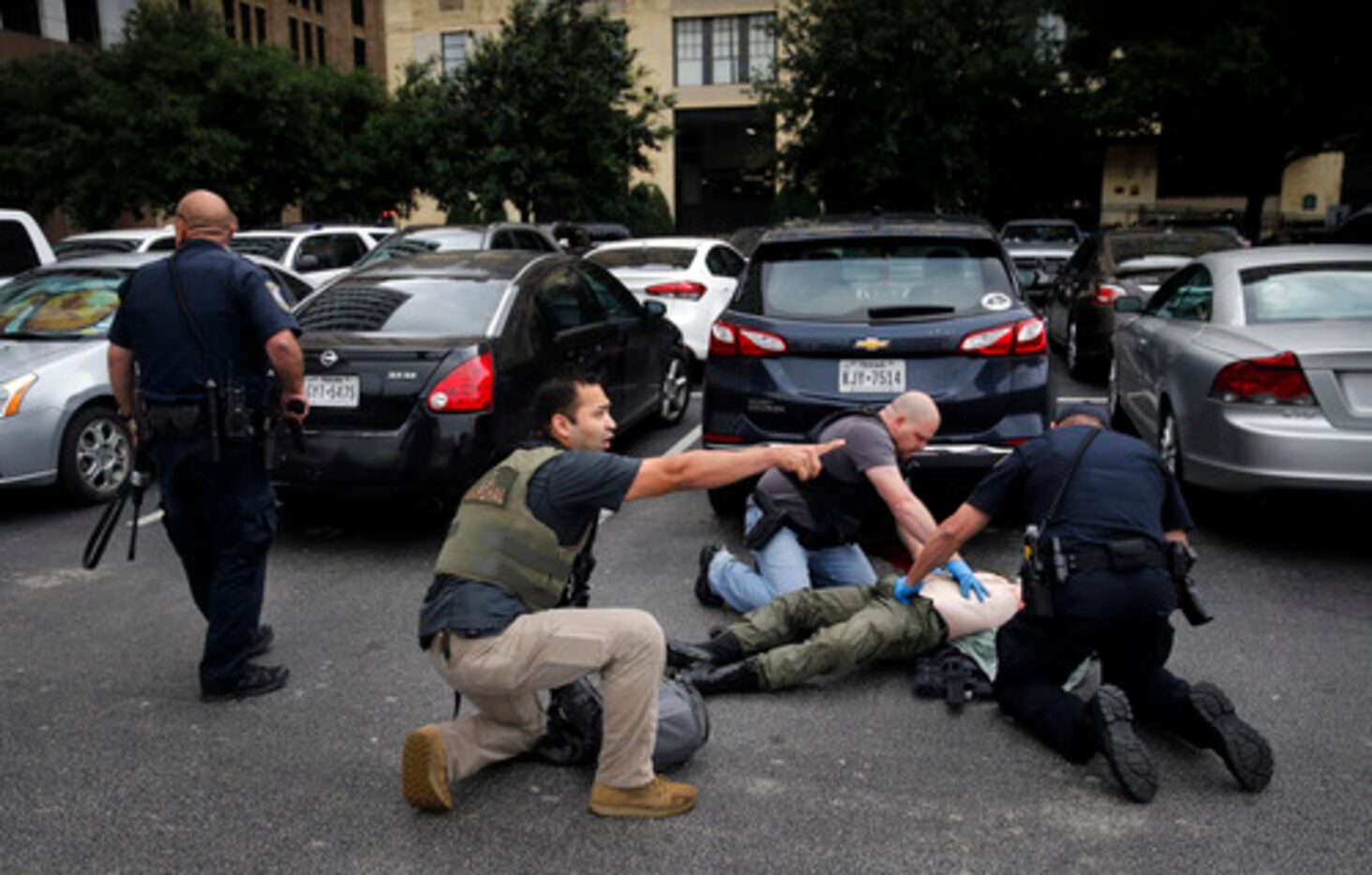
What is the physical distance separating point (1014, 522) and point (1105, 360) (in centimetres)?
576

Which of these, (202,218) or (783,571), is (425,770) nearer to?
(783,571)

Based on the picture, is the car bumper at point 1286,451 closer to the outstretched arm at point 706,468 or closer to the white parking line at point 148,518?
the outstretched arm at point 706,468

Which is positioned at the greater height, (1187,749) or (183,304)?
(183,304)

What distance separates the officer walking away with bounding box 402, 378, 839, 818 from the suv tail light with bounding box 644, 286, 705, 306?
841cm

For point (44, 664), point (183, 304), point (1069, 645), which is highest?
point (183, 304)

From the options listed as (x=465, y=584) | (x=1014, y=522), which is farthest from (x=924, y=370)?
(x=465, y=584)

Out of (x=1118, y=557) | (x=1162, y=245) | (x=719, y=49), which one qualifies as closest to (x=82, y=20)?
(x=719, y=49)

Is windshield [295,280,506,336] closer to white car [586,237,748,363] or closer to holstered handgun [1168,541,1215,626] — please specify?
holstered handgun [1168,541,1215,626]

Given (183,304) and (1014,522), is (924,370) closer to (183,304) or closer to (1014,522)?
(1014,522)

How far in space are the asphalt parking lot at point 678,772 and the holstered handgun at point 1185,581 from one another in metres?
0.45

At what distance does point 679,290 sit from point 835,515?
7147 mm

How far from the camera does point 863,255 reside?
6.22 m

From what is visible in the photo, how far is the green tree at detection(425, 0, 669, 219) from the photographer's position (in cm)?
2400

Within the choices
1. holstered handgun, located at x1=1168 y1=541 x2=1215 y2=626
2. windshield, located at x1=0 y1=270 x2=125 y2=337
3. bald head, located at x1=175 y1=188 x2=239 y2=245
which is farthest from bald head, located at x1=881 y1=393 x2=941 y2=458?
windshield, located at x1=0 y1=270 x2=125 y2=337
